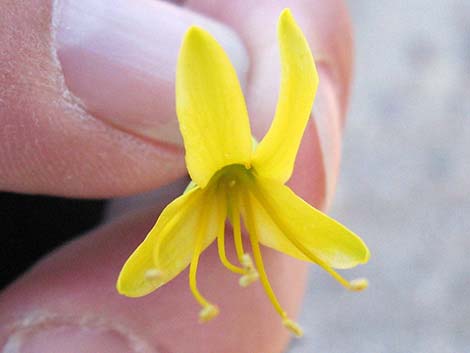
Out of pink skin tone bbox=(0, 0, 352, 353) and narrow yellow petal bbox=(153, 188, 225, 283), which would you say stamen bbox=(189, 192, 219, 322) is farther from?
pink skin tone bbox=(0, 0, 352, 353)

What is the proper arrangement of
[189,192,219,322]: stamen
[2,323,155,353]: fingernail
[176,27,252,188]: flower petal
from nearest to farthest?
[176,27,252,188]: flower petal, [189,192,219,322]: stamen, [2,323,155,353]: fingernail

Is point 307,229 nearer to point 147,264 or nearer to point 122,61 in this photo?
point 147,264

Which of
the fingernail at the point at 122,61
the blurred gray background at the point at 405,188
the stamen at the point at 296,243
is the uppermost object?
the fingernail at the point at 122,61

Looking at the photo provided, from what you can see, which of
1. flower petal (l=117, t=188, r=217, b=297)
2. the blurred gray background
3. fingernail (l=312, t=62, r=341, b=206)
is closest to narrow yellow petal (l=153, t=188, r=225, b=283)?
flower petal (l=117, t=188, r=217, b=297)

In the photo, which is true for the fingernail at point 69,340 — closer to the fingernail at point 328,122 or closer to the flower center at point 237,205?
the flower center at point 237,205

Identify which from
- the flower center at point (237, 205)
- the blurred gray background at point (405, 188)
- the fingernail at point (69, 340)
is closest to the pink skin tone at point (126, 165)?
the fingernail at point (69, 340)

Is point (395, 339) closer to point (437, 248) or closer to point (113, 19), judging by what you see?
point (437, 248)

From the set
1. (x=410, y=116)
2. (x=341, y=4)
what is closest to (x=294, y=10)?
(x=341, y=4)
